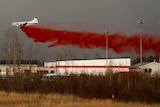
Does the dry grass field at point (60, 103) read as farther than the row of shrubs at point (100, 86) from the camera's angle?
No

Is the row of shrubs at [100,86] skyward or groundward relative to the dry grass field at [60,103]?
skyward

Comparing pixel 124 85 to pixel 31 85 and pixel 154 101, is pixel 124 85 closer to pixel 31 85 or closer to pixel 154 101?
pixel 154 101

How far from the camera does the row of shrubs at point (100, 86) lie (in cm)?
3088

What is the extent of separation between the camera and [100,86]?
35.2m

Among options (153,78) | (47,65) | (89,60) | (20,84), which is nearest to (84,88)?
(153,78)

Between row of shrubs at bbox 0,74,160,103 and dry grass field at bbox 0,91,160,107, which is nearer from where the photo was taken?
dry grass field at bbox 0,91,160,107

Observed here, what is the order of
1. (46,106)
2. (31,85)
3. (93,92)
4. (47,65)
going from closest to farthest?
(46,106)
(93,92)
(31,85)
(47,65)

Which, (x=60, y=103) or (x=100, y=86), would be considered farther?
(x=100, y=86)

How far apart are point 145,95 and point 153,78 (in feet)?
7.09

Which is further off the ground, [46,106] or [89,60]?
[89,60]

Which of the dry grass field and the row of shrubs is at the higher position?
the row of shrubs

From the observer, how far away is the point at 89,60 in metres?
89.4

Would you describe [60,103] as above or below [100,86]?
below

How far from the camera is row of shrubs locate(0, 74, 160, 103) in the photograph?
30875mm
